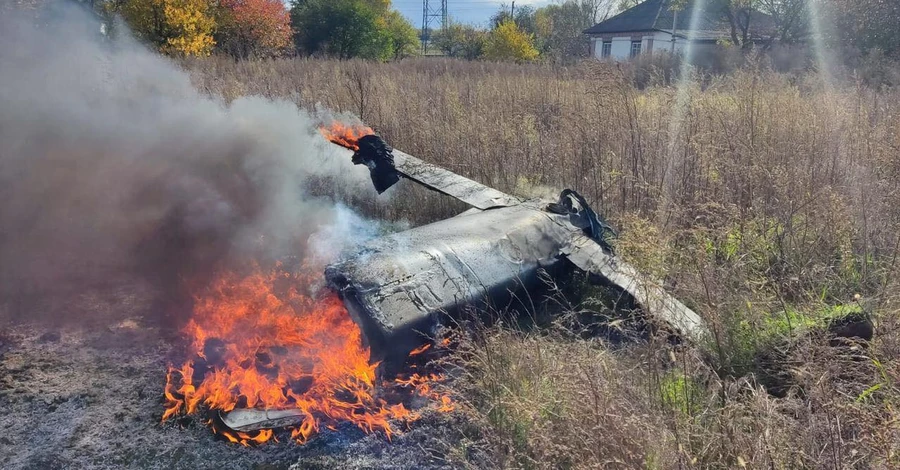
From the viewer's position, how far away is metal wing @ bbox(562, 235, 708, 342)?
318 centimetres

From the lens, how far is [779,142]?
19.6 feet

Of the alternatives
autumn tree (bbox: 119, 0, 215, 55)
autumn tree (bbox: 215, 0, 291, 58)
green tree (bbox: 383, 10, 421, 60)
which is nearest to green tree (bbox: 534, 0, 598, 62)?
green tree (bbox: 383, 10, 421, 60)

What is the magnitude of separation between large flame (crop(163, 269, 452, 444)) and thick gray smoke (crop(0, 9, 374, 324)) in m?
0.98

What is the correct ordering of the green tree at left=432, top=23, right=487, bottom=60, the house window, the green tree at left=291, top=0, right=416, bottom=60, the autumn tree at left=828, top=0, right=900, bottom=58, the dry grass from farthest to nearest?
the house window, the green tree at left=432, top=23, right=487, bottom=60, the green tree at left=291, top=0, right=416, bottom=60, the autumn tree at left=828, top=0, right=900, bottom=58, the dry grass

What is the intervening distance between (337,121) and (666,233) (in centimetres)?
329

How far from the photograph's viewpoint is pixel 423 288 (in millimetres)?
3283

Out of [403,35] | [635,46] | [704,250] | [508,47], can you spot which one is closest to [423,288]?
[704,250]

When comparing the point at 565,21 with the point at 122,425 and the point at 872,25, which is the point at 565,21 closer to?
the point at 872,25

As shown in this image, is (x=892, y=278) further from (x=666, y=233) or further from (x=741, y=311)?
(x=666, y=233)

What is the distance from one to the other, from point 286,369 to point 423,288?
3.33 ft

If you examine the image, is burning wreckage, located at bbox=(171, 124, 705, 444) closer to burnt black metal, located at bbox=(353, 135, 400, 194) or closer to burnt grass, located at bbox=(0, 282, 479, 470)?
burnt grass, located at bbox=(0, 282, 479, 470)

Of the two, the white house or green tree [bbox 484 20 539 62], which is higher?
the white house

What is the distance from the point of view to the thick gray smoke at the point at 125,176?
15.6ft

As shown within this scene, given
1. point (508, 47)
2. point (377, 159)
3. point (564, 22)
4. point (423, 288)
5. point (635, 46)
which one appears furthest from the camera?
point (564, 22)
